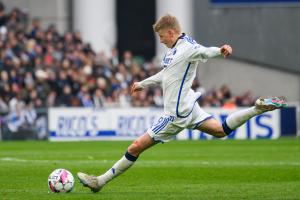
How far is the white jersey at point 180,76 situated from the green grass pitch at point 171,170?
3.53 feet

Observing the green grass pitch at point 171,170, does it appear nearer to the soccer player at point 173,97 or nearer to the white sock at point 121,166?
the white sock at point 121,166

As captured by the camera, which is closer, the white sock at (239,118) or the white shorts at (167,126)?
the white shorts at (167,126)

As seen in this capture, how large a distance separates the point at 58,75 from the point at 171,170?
1366 cm

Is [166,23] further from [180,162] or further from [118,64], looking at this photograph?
[118,64]

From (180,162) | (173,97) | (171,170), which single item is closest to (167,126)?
(173,97)

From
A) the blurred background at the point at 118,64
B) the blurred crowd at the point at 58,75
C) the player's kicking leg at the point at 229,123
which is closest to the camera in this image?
the player's kicking leg at the point at 229,123

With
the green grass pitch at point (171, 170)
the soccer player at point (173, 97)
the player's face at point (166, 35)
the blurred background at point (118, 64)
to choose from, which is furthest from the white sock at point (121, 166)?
the blurred background at point (118, 64)

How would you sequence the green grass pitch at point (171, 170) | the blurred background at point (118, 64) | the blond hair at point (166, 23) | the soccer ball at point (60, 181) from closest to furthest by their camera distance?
1. the blond hair at point (166, 23)
2. the green grass pitch at point (171, 170)
3. the soccer ball at point (60, 181)
4. the blurred background at point (118, 64)

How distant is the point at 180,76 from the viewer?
11.7 meters

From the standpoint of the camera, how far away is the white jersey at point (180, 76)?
458 inches

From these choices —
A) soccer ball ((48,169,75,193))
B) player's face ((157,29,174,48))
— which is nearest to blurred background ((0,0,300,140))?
soccer ball ((48,169,75,193))

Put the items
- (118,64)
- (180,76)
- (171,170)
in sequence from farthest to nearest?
(118,64), (171,170), (180,76)

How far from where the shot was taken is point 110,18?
113 ft

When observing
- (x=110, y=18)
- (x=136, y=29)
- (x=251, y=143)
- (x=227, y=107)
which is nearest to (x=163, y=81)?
(x=251, y=143)
